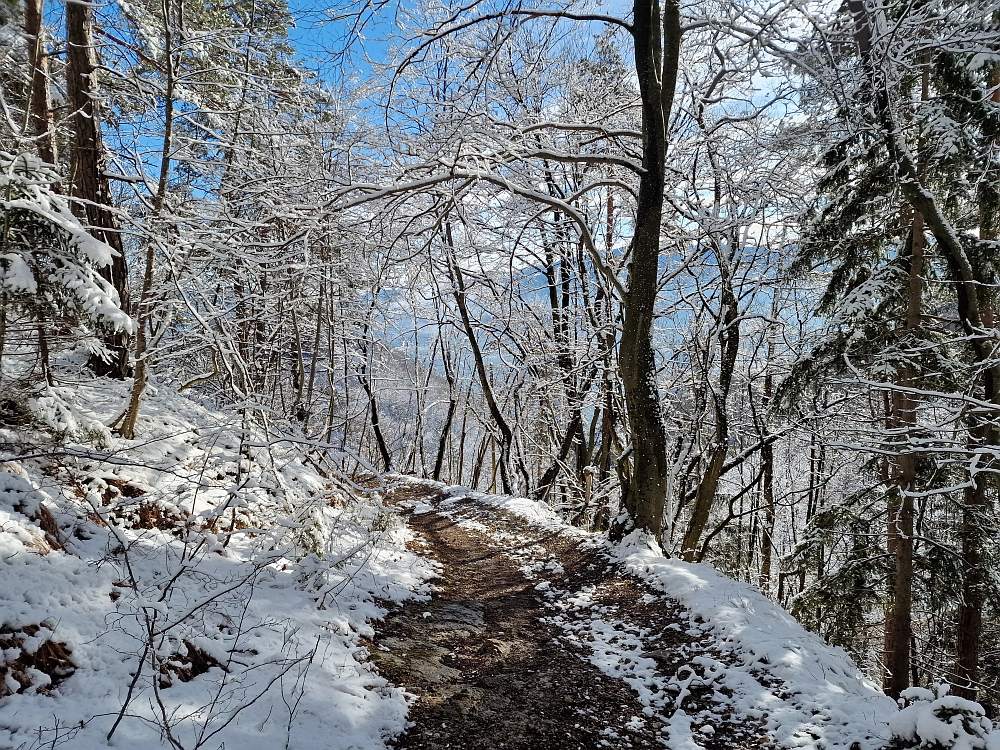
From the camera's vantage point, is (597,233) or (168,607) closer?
(168,607)

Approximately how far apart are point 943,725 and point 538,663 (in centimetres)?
281

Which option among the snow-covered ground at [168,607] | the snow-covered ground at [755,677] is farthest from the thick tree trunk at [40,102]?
the snow-covered ground at [755,677]

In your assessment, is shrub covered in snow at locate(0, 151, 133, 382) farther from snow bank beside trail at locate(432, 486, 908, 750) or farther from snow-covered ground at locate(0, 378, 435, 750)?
snow bank beside trail at locate(432, 486, 908, 750)

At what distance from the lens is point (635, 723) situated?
373cm

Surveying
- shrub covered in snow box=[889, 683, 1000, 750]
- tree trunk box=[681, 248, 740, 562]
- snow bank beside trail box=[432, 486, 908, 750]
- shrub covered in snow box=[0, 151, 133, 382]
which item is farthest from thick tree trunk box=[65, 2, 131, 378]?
tree trunk box=[681, 248, 740, 562]

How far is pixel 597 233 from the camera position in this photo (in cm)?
1125

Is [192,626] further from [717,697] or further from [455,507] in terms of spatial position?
[455,507]

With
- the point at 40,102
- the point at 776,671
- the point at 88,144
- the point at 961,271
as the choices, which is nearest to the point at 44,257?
the point at 40,102

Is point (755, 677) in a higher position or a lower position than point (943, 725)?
lower

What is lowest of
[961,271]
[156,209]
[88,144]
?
[156,209]

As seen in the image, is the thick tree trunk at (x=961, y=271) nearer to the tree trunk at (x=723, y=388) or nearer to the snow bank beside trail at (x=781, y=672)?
the snow bank beside trail at (x=781, y=672)

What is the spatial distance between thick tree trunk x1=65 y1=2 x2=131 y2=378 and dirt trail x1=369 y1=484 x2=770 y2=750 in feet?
14.6

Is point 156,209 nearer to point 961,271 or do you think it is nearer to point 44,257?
point 44,257

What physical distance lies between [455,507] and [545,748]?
31.4 ft
